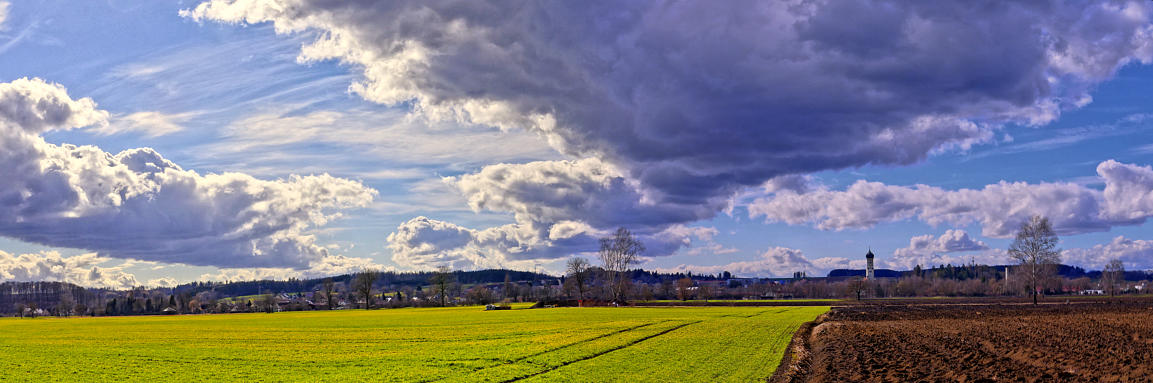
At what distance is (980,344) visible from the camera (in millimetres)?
43812

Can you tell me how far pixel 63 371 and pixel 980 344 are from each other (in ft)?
159

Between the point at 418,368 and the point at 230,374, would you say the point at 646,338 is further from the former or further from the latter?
the point at 230,374

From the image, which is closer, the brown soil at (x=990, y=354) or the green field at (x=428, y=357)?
the brown soil at (x=990, y=354)

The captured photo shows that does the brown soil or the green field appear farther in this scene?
the green field

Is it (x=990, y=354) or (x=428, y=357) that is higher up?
(x=990, y=354)

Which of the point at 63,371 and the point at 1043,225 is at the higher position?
the point at 1043,225

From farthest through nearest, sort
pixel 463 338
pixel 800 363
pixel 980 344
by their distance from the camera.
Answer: pixel 463 338 < pixel 980 344 < pixel 800 363

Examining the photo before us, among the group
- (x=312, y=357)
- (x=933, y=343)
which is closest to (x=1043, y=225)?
(x=933, y=343)

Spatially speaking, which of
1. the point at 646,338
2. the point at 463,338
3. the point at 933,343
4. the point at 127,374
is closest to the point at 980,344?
the point at 933,343

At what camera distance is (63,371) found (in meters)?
39.7

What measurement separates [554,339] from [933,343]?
2438 cm

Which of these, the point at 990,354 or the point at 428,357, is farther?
the point at 428,357

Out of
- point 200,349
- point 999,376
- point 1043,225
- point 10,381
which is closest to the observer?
point 999,376

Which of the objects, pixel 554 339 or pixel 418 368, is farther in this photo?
pixel 554 339
